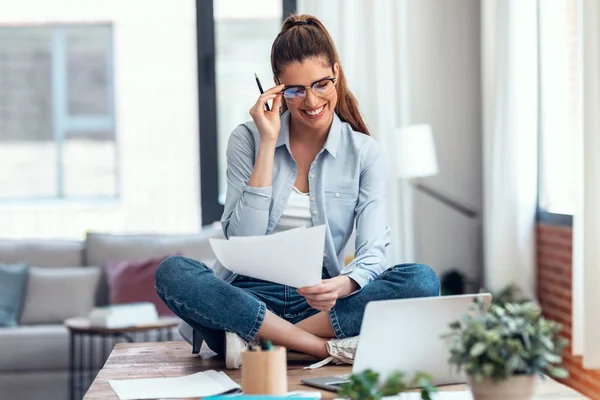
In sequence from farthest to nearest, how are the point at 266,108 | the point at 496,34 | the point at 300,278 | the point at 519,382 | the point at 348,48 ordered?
the point at 348,48, the point at 496,34, the point at 266,108, the point at 300,278, the point at 519,382

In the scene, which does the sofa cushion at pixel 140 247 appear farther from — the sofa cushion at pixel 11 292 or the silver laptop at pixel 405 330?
the silver laptop at pixel 405 330

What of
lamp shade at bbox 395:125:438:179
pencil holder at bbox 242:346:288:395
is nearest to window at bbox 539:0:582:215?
lamp shade at bbox 395:125:438:179

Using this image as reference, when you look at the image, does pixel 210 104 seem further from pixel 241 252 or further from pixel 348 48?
pixel 241 252

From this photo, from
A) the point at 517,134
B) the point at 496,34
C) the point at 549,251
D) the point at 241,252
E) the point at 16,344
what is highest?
the point at 496,34

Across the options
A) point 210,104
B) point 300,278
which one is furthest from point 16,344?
point 300,278

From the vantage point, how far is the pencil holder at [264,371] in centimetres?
164

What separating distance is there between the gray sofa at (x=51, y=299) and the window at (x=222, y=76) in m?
0.46

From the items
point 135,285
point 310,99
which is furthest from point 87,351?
point 310,99

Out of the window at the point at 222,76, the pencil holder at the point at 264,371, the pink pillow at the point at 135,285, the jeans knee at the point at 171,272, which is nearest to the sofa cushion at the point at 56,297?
the pink pillow at the point at 135,285

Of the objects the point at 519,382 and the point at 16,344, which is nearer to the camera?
the point at 519,382

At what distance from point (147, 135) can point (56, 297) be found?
A: 3422 mm

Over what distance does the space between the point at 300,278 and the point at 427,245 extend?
3218mm

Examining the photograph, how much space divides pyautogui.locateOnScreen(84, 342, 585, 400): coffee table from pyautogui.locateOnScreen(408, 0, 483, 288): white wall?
2.67 m

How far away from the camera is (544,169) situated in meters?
4.22
